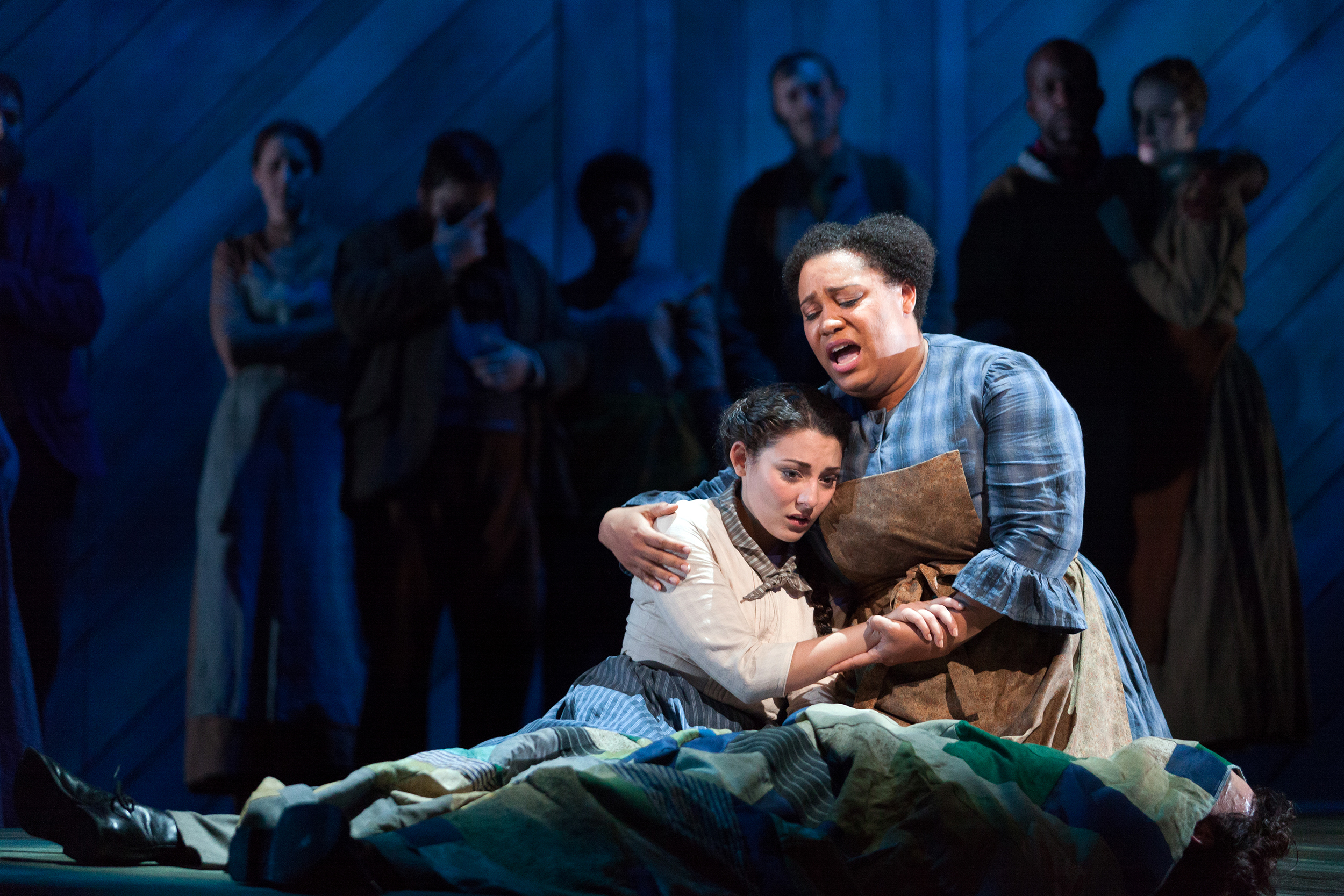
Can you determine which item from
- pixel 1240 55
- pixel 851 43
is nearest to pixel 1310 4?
pixel 1240 55

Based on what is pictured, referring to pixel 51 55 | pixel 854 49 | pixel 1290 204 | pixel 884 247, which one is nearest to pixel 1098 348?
pixel 1290 204

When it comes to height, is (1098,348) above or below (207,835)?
above

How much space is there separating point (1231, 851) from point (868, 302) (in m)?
1.00

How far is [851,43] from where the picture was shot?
16.4 ft

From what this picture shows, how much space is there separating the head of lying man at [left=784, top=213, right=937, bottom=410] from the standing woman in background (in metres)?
3.18

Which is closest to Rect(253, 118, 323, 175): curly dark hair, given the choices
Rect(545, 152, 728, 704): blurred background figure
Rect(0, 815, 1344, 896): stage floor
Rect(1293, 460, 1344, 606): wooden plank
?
Rect(545, 152, 728, 704): blurred background figure

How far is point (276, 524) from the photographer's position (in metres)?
4.69

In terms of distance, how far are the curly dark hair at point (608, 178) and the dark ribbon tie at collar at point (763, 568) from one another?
10.1ft

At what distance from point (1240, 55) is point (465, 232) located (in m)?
3.27

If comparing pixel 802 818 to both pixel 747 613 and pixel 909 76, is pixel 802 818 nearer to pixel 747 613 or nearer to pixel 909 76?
pixel 747 613

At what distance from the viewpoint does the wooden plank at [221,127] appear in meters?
4.81

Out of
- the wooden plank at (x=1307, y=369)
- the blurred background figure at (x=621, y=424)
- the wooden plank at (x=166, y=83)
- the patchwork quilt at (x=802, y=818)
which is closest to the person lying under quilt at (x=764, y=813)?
the patchwork quilt at (x=802, y=818)

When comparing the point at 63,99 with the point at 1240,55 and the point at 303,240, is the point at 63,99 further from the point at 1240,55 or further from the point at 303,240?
the point at 1240,55

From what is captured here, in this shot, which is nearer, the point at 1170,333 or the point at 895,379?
the point at 895,379
